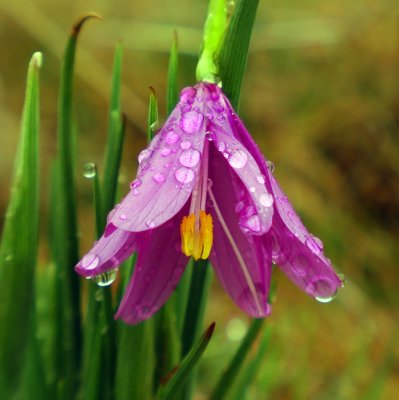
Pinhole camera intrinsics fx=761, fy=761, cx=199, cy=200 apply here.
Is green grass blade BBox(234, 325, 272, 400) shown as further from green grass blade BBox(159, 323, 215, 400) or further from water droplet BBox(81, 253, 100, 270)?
water droplet BBox(81, 253, 100, 270)

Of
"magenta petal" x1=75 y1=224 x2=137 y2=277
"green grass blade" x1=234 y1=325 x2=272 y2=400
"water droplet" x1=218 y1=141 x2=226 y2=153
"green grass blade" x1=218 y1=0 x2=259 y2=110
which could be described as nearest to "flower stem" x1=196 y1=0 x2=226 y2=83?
"green grass blade" x1=218 y1=0 x2=259 y2=110

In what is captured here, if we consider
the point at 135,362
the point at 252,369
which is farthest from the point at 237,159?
the point at 252,369

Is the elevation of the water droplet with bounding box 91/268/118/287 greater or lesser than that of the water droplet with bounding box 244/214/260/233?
lesser

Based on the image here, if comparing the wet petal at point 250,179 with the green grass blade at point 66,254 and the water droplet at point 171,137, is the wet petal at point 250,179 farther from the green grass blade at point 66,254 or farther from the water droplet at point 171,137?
the green grass blade at point 66,254

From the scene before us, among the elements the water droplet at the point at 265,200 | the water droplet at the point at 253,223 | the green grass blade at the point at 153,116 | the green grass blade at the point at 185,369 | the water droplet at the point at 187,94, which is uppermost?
the water droplet at the point at 187,94

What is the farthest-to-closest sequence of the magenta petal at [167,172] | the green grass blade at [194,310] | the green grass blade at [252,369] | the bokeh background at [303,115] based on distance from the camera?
the bokeh background at [303,115] < the green grass blade at [252,369] < the green grass blade at [194,310] < the magenta petal at [167,172]

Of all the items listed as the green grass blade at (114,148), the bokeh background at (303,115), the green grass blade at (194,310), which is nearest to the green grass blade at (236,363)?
the green grass blade at (194,310)

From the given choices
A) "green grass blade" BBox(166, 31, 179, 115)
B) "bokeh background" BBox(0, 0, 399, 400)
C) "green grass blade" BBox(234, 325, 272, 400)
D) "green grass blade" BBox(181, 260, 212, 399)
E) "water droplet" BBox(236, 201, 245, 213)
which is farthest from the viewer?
"bokeh background" BBox(0, 0, 399, 400)

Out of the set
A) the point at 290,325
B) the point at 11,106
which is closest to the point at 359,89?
the point at 290,325
